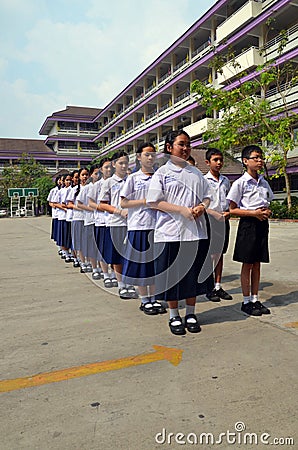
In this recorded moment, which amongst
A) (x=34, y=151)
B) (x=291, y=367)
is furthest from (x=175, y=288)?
(x=34, y=151)

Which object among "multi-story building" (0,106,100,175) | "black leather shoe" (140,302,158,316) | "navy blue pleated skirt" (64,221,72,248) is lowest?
"black leather shoe" (140,302,158,316)

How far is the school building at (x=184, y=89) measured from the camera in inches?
768

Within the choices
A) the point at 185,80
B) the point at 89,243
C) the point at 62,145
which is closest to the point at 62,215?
the point at 89,243

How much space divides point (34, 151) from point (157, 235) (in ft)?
140

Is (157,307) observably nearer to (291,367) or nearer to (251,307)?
(251,307)

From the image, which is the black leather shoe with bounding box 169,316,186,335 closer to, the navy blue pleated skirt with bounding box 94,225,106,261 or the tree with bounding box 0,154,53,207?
the navy blue pleated skirt with bounding box 94,225,106,261

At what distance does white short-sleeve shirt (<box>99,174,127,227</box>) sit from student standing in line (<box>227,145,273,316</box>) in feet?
4.56

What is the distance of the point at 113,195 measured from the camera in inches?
179

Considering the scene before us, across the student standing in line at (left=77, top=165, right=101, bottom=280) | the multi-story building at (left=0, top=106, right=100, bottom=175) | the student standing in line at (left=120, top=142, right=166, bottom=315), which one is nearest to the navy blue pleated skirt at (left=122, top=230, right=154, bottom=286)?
the student standing in line at (left=120, top=142, right=166, bottom=315)

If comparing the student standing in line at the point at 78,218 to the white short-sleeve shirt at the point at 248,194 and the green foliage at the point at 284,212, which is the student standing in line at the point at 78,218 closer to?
the white short-sleeve shirt at the point at 248,194

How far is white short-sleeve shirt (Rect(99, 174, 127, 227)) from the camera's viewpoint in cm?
453

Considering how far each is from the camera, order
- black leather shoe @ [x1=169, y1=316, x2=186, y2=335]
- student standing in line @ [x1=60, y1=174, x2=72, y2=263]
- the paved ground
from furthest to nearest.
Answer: student standing in line @ [x1=60, y1=174, x2=72, y2=263]
black leather shoe @ [x1=169, y1=316, x2=186, y2=335]
the paved ground

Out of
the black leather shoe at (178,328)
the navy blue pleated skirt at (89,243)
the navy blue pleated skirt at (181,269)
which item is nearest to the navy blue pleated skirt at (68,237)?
the navy blue pleated skirt at (89,243)

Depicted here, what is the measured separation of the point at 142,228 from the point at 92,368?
1.60 meters
